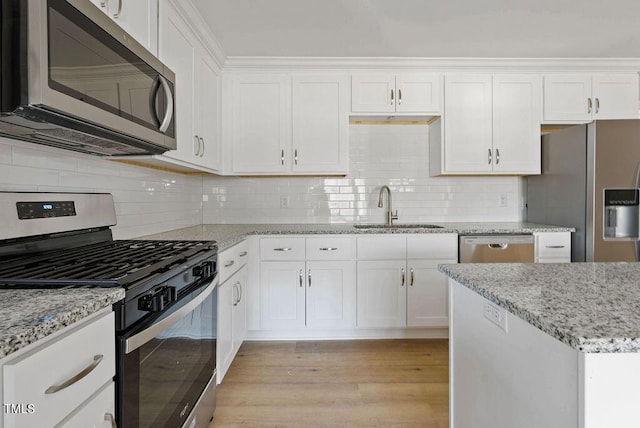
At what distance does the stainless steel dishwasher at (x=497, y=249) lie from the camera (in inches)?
104

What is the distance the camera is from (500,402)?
39.3 inches

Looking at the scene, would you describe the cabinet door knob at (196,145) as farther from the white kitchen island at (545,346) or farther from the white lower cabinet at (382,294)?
the white kitchen island at (545,346)

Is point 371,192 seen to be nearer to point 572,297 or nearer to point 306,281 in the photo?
point 306,281

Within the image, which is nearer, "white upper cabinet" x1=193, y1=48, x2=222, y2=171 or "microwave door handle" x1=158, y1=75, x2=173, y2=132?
"microwave door handle" x1=158, y1=75, x2=173, y2=132

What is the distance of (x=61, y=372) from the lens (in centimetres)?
71

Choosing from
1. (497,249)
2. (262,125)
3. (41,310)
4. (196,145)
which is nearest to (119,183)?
(196,145)

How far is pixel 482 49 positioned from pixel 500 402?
8.68 feet

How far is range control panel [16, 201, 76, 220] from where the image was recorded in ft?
4.21

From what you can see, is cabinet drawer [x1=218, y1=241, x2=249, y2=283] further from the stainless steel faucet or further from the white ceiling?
the white ceiling

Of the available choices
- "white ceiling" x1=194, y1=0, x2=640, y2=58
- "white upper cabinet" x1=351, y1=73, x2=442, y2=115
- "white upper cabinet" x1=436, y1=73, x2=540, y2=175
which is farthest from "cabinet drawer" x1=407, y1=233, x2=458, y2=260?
"white ceiling" x1=194, y1=0, x2=640, y2=58

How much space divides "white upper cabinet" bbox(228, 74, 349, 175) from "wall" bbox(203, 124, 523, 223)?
0.34 meters

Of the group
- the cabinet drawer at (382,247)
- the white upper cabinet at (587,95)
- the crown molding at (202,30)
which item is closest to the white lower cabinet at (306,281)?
the cabinet drawer at (382,247)

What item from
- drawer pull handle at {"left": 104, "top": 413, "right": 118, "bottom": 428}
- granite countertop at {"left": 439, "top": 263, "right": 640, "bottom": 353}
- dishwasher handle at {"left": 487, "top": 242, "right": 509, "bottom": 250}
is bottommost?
drawer pull handle at {"left": 104, "top": 413, "right": 118, "bottom": 428}

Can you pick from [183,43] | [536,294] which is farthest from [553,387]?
[183,43]
